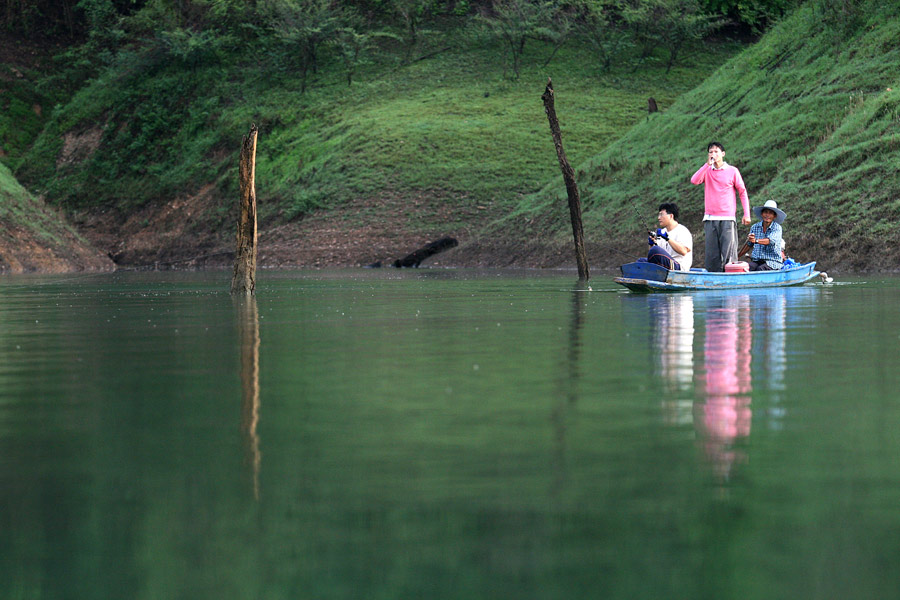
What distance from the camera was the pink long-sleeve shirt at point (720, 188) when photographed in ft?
86.2

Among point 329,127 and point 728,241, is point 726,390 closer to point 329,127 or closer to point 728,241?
point 728,241

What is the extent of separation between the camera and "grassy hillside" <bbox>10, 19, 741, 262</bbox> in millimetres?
68000

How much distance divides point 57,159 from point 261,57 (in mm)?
14301

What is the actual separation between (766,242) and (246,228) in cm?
1014

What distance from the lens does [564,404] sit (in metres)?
8.77

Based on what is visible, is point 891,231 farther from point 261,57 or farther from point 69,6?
point 69,6

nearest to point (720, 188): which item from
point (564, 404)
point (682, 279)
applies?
point (682, 279)

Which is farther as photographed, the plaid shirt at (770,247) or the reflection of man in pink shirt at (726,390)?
the plaid shirt at (770,247)

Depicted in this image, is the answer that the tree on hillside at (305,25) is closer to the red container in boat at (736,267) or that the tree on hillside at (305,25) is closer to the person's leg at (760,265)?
the person's leg at (760,265)

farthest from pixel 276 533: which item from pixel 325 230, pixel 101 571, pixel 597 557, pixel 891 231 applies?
pixel 325 230

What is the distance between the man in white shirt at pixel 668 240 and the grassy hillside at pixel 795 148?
14.6 m

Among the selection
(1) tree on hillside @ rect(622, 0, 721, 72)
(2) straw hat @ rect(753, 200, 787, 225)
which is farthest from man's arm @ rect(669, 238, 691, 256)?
(1) tree on hillside @ rect(622, 0, 721, 72)

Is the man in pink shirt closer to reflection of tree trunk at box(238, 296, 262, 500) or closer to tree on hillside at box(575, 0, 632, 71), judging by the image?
reflection of tree trunk at box(238, 296, 262, 500)

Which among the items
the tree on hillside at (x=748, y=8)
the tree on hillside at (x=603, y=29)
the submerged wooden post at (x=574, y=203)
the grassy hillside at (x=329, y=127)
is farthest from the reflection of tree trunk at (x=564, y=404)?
the tree on hillside at (x=748, y=8)
